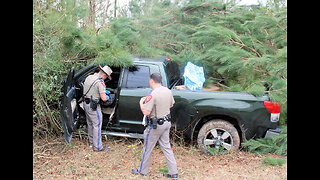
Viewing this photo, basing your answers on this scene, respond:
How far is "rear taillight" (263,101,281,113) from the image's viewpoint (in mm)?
4195

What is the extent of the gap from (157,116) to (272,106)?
1.92 meters

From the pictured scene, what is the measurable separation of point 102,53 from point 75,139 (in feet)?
5.95

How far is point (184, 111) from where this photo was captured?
454 centimetres

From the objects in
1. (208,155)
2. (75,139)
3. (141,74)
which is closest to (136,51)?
(141,74)

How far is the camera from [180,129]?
4.63m

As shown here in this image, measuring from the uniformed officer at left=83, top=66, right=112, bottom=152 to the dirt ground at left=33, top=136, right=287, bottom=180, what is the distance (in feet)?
1.02

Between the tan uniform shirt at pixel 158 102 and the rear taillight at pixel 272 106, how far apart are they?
165 centimetres

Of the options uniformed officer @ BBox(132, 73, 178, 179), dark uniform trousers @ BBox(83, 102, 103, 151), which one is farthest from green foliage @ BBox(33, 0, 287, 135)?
uniformed officer @ BBox(132, 73, 178, 179)

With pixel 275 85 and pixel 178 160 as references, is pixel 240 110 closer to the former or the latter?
pixel 275 85

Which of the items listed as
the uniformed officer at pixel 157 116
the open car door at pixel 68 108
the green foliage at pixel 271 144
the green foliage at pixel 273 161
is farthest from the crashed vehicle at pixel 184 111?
the uniformed officer at pixel 157 116

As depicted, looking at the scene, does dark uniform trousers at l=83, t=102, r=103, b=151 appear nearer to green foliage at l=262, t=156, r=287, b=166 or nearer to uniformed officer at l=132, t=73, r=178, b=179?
uniformed officer at l=132, t=73, r=178, b=179

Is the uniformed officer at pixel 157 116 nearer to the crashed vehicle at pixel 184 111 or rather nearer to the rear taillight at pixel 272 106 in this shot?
the crashed vehicle at pixel 184 111

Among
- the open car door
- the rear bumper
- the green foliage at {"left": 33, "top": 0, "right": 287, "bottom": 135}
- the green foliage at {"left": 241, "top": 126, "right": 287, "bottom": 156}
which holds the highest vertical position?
the green foliage at {"left": 33, "top": 0, "right": 287, "bottom": 135}

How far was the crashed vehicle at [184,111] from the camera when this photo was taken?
427 cm
